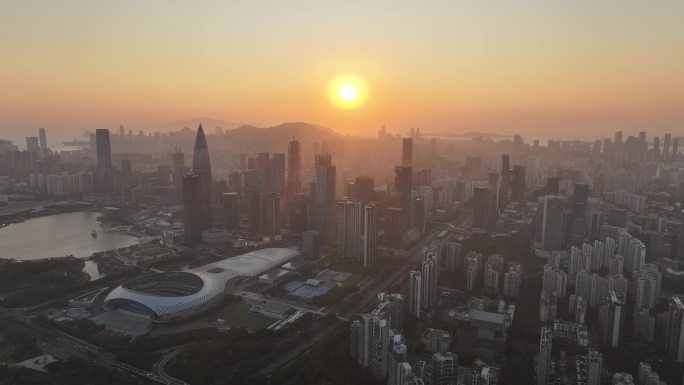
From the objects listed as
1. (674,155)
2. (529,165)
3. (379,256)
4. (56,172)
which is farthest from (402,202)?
(674,155)

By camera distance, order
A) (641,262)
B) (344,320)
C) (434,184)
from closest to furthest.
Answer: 1. (344,320)
2. (641,262)
3. (434,184)

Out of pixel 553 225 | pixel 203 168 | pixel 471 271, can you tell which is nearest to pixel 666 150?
pixel 553 225

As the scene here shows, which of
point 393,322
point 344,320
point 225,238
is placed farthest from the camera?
point 225,238

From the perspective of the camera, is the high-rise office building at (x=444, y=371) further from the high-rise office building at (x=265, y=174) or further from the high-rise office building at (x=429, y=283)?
the high-rise office building at (x=265, y=174)

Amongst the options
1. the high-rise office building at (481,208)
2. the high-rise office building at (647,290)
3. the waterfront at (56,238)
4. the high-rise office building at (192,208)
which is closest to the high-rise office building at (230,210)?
the high-rise office building at (192,208)

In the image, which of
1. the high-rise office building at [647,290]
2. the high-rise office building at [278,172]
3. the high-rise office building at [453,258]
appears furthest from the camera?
the high-rise office building at [278,172]

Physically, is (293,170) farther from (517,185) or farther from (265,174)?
(517,185)

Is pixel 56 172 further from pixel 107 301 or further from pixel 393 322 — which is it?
pixel 393 322
